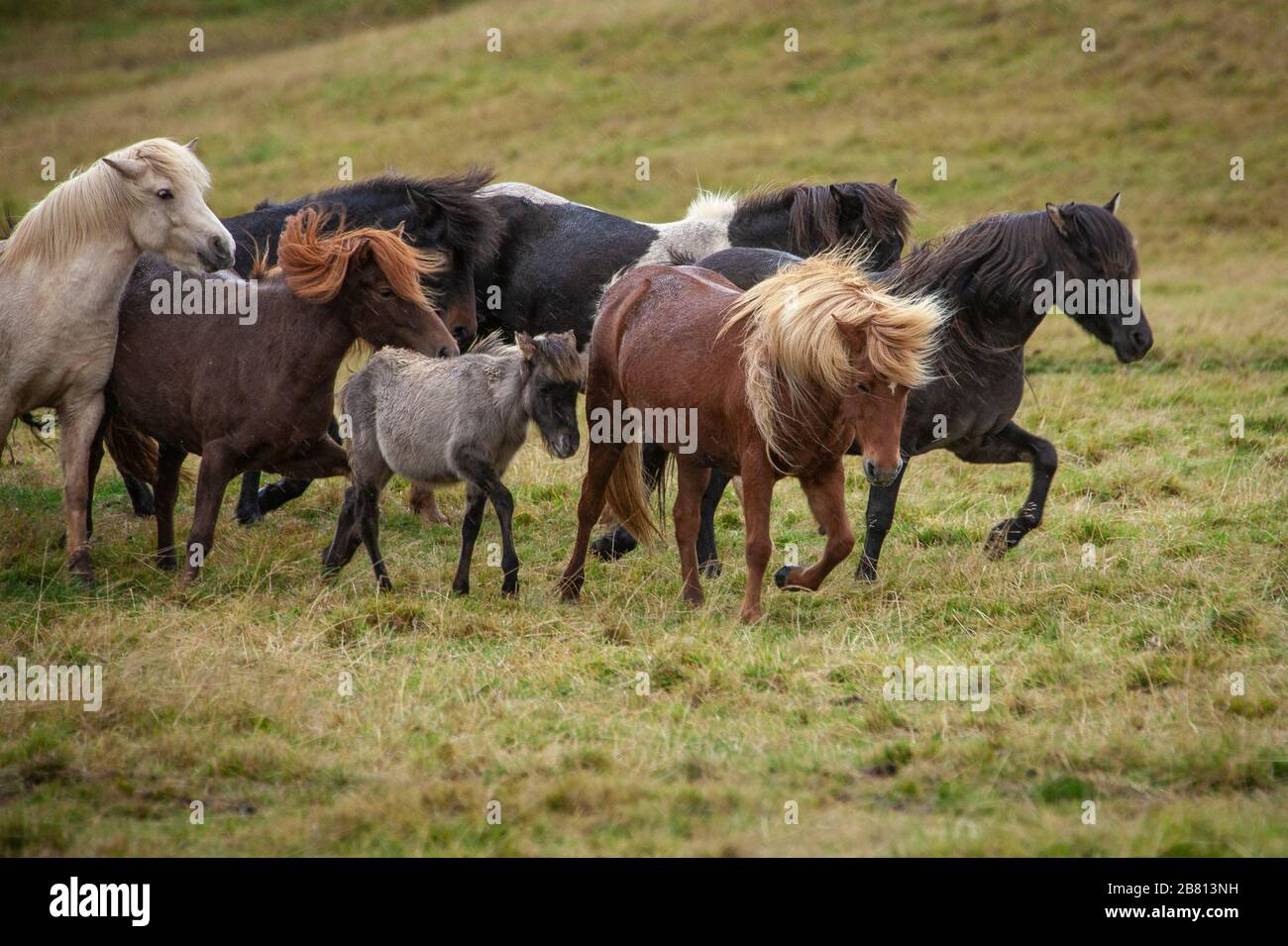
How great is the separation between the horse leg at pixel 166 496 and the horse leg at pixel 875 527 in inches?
158

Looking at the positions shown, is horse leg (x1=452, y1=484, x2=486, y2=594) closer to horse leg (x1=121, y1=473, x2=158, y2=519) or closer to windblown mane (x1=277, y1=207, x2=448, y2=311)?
windblown mane (x1=277, y1=207, x2=448, y2=311)

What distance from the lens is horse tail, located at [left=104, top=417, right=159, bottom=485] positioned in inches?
336

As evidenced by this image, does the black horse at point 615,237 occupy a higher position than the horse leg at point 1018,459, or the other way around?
the black horse at point 615,237

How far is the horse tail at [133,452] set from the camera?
8523 mm

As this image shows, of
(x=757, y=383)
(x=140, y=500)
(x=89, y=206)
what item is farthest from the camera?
(x=140, y=500)

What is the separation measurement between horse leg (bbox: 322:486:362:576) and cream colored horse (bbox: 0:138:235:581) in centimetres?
130

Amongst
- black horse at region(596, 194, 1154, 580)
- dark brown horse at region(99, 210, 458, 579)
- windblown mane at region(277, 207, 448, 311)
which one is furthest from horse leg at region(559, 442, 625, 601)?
windblown mane at region(277, 207, 448, 311)

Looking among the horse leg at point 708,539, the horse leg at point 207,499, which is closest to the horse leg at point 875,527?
the horse leg at point 708,539

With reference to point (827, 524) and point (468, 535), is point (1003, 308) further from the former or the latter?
point (468, 535)

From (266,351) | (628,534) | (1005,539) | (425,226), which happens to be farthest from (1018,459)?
(266,351)

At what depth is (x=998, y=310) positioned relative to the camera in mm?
7859

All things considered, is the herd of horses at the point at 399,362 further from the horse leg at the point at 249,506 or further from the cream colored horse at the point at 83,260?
→ the horse leg at the point at 249,506

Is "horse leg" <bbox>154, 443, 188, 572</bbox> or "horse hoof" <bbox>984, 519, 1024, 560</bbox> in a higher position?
"horse leg" <bbox>154, 443, 188, 572</bbox>

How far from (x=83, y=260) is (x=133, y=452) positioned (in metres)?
1.48
